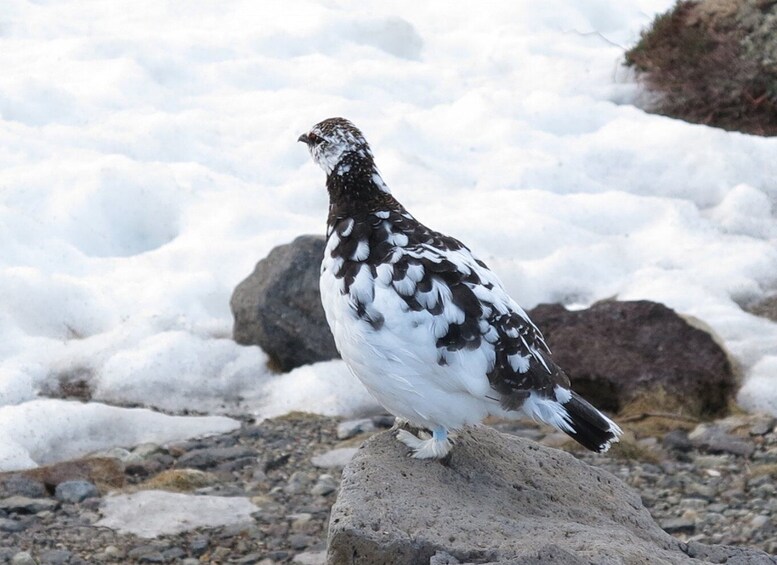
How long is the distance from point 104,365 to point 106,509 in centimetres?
144

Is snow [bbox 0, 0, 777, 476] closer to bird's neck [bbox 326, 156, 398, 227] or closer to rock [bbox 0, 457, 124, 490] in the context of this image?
rock [bbox 0, 457, 124, 490]

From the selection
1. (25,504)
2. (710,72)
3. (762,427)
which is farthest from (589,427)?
(710,72)

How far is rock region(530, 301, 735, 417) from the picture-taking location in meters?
5.26

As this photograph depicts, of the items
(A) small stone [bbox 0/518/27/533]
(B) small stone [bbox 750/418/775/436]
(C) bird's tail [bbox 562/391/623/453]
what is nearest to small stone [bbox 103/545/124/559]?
(A) small stone [bbox 0/518/27/533]

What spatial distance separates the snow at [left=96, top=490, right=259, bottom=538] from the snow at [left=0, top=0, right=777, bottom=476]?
0.61 m

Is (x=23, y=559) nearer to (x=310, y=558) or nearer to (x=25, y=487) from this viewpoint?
(x=25, y=487)

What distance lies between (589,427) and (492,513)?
430mm

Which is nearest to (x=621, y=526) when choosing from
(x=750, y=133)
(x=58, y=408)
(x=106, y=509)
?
(x=106, y=509)

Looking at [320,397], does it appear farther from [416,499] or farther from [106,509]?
[416,499]

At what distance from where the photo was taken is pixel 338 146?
3678 mm

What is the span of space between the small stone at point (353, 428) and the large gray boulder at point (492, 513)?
1.30 m

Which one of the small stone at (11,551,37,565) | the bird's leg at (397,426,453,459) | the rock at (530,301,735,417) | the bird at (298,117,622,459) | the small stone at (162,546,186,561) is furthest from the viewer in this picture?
the rock at (530,301,735,417)

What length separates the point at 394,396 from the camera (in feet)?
10.9

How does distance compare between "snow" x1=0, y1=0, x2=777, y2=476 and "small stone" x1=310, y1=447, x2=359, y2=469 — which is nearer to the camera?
"small stone" x1=310, y1=447, x2=359, y2=469
